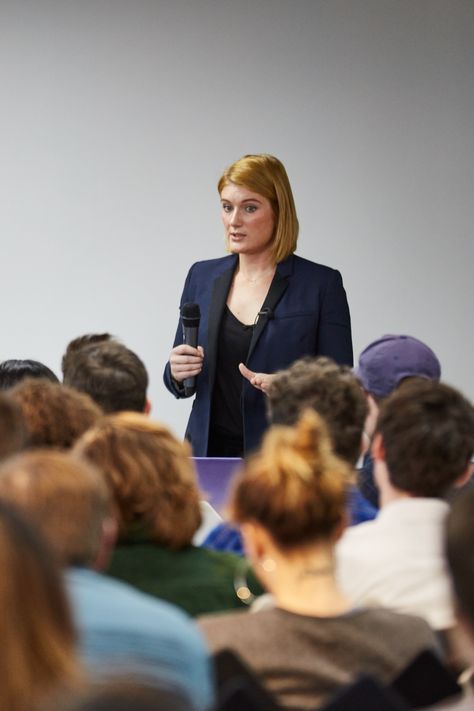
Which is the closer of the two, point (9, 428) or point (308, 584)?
point (308, 584)

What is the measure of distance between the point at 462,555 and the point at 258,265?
104 inches

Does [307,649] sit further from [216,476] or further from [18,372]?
[18,372]

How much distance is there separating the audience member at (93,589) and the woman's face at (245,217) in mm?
2356

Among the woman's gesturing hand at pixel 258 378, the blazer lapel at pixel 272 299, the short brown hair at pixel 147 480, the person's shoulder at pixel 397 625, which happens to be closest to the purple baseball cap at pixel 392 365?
the woman's gesturing hand at pixel 258 378

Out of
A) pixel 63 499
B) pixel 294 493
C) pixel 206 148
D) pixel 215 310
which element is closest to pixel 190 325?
pixel 215 310

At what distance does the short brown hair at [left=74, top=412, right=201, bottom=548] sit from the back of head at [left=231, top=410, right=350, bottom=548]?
11.9 inches

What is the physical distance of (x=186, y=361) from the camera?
12.9 ft

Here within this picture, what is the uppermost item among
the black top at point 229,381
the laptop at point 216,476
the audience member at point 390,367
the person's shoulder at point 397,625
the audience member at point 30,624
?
the audience member at point 30,624

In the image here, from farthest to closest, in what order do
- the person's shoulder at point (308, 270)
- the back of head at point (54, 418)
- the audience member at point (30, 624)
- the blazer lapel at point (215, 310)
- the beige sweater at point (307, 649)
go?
the person's shoulder at point (308, 270), the blazer lapel at point (215, 310), the back of head at point (54, 418), the beige sweater at point (307, 649), the audience member at point (30, 624)

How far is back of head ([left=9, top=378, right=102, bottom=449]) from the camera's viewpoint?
9.02 ft

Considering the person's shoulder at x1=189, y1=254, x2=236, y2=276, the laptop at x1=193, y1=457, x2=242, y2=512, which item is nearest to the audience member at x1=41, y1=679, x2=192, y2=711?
the laptop at x1=193, y1=457, x2=242, y2=512

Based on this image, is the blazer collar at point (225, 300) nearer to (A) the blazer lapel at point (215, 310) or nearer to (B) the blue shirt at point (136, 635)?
(A) the blazer lapel at point (215, 310)

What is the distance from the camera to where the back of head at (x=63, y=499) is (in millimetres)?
1668

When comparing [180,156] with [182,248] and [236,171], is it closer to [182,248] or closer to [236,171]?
[182,248]
